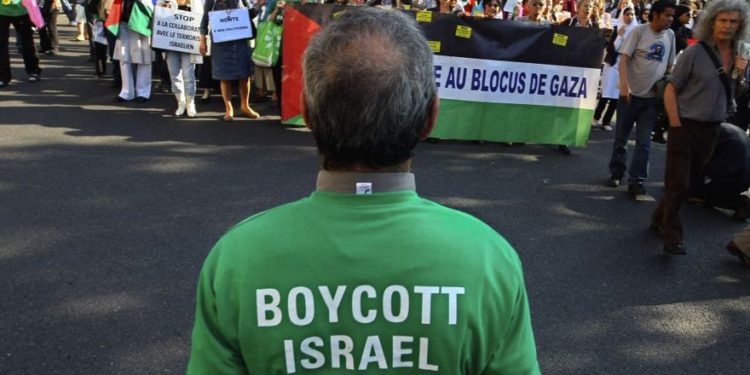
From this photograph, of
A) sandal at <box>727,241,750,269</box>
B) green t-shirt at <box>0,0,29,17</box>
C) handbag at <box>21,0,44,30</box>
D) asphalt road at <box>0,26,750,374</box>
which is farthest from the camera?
handbag at <box>21,0,44,30</box>

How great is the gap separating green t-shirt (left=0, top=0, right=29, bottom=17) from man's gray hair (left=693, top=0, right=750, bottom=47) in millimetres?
9039

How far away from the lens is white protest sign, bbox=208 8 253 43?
28.3 ft

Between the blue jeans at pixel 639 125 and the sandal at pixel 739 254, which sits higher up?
the blue jeans at pixel 639 125

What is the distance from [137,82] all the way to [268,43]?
2.06 meters

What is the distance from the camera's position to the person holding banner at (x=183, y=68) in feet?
29.3

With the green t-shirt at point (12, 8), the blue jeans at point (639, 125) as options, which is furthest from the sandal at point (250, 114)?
the blue jeans at point (639, 125)

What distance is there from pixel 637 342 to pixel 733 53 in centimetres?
260

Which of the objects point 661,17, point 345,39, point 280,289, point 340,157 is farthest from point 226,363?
point 661,17

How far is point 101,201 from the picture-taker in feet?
18.9

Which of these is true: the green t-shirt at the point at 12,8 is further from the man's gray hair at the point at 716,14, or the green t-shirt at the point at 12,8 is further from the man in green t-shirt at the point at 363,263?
the man in green t-shirt at the point at 363,263

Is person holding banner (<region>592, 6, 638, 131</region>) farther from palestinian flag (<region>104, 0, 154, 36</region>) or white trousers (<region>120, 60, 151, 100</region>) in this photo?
white trousers (<region>120, 60, 151, 100</region>)

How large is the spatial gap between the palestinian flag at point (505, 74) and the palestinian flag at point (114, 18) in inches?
103

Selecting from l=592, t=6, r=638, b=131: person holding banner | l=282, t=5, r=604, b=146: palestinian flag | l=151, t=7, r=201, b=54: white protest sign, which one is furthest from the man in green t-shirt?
l=592, t=6, r=638, b=131: person holding banner

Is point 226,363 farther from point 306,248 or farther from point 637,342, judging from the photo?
point 637,342
